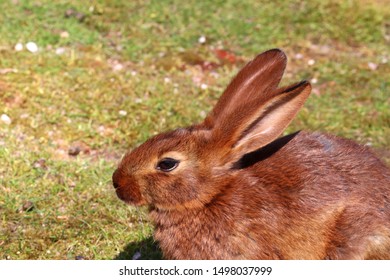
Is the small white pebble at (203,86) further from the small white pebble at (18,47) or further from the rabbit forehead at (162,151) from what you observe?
the rabbit forehead at (162,151)

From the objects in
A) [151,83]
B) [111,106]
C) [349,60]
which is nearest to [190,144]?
[111,106]

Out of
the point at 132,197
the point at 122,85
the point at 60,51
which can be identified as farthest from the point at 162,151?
the point at 60,51

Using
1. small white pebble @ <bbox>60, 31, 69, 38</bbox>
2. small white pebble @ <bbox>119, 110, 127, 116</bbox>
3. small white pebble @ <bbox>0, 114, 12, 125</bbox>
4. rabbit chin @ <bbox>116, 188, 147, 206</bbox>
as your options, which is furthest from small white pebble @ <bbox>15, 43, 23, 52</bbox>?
rabbit chin @ <bbox>116, 188, 147, 206</bbox>

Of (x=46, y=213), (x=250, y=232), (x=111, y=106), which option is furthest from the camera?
(x=111, y=106)

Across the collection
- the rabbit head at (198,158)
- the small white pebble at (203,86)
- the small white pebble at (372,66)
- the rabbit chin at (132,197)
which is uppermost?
the rabbit head at (198,158)

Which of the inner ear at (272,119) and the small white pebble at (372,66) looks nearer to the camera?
the inner ear at (272,119)

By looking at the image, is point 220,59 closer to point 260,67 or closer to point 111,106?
point 111,106

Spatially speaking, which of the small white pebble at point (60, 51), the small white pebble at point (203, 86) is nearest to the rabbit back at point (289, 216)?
the small white pebble at point (203, 86)

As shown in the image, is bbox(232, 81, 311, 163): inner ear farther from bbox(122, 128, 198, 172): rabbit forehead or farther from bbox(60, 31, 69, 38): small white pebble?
bbox(60, 31, 69, 38): small white pebble
